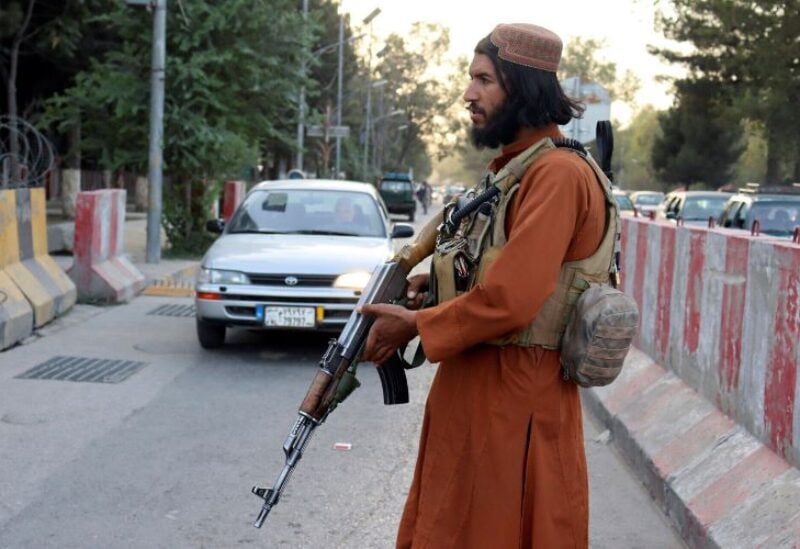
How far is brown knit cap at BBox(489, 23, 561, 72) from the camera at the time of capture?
291 cm

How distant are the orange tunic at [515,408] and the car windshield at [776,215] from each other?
13.0m

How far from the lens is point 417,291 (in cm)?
327

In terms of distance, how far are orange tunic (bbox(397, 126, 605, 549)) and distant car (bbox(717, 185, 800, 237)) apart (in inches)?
493

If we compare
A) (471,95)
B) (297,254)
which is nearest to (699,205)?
(297,254)

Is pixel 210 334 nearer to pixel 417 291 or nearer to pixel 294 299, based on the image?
pixel 294 299

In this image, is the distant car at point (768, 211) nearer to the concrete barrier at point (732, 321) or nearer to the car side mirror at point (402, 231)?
the car side mirror at point (402, 231)

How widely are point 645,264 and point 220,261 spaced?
3545 millimetres

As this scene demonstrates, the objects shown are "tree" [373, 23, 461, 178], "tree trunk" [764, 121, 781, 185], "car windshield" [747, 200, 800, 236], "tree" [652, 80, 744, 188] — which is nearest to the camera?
"car windshield" [747, 200, 800, 236]

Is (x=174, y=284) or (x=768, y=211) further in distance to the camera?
(x=174, y=284)

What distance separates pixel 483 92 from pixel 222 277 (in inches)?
272

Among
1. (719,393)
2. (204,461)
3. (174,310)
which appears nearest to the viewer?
(719,393)

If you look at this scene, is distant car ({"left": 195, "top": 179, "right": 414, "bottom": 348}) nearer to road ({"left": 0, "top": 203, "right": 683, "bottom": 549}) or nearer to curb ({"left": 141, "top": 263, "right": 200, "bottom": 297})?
road ({"left": 0, "top": 203, "right": 683, "bottom": 549})

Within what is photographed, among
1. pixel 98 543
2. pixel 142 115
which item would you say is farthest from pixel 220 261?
pixel 142 115

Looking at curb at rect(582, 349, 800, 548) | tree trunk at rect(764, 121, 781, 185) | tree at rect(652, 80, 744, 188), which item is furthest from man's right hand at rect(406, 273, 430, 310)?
tree at rect(652, 80, 744, 188)
